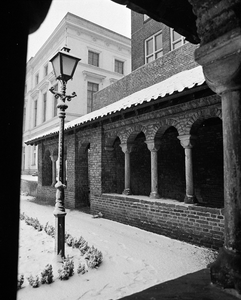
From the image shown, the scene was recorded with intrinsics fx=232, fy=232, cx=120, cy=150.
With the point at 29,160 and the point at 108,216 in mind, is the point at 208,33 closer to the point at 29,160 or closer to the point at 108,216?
the point at 108,216

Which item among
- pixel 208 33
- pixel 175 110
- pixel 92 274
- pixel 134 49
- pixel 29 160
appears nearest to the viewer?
pixel 208 33

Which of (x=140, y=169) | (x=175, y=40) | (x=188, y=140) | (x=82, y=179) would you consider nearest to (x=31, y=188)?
(x=82, y=179)

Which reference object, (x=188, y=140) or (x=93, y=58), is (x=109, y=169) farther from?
(x=93, y=58)

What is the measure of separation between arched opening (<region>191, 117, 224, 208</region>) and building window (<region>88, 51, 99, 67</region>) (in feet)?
56.2

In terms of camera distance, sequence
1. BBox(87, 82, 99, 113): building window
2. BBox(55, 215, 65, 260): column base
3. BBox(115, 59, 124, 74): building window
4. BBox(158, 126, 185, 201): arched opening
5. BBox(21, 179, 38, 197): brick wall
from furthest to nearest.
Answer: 1. BBox(115, 59, 124, 74): building window
2. BBox(87, 82, 99, 113): building window
3. BBox(21, 179, 38, 197): brick wall
4. BBox(158, 126, 185, 201): arched opening
5. BBox(55, 215, 65, 260): column base

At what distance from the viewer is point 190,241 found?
5059mm

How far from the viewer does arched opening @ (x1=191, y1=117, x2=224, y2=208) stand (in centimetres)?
726

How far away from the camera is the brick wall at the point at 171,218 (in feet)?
15.4

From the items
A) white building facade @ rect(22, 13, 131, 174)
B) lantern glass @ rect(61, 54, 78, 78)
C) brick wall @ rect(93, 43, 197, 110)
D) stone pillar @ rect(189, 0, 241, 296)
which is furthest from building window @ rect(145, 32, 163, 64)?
stone pillar @ rect(189, 0, 241, 296)

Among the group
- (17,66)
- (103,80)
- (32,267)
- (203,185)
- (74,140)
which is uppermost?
(103,80)

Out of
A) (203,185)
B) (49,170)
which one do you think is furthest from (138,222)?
(49,170)

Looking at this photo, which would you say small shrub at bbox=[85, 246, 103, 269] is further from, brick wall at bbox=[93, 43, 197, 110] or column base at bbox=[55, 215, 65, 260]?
brick wall at bbox=[93, 43, 197, 110]

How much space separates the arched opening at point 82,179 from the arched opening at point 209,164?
449 centimetres

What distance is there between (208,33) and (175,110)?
3.34 metres
